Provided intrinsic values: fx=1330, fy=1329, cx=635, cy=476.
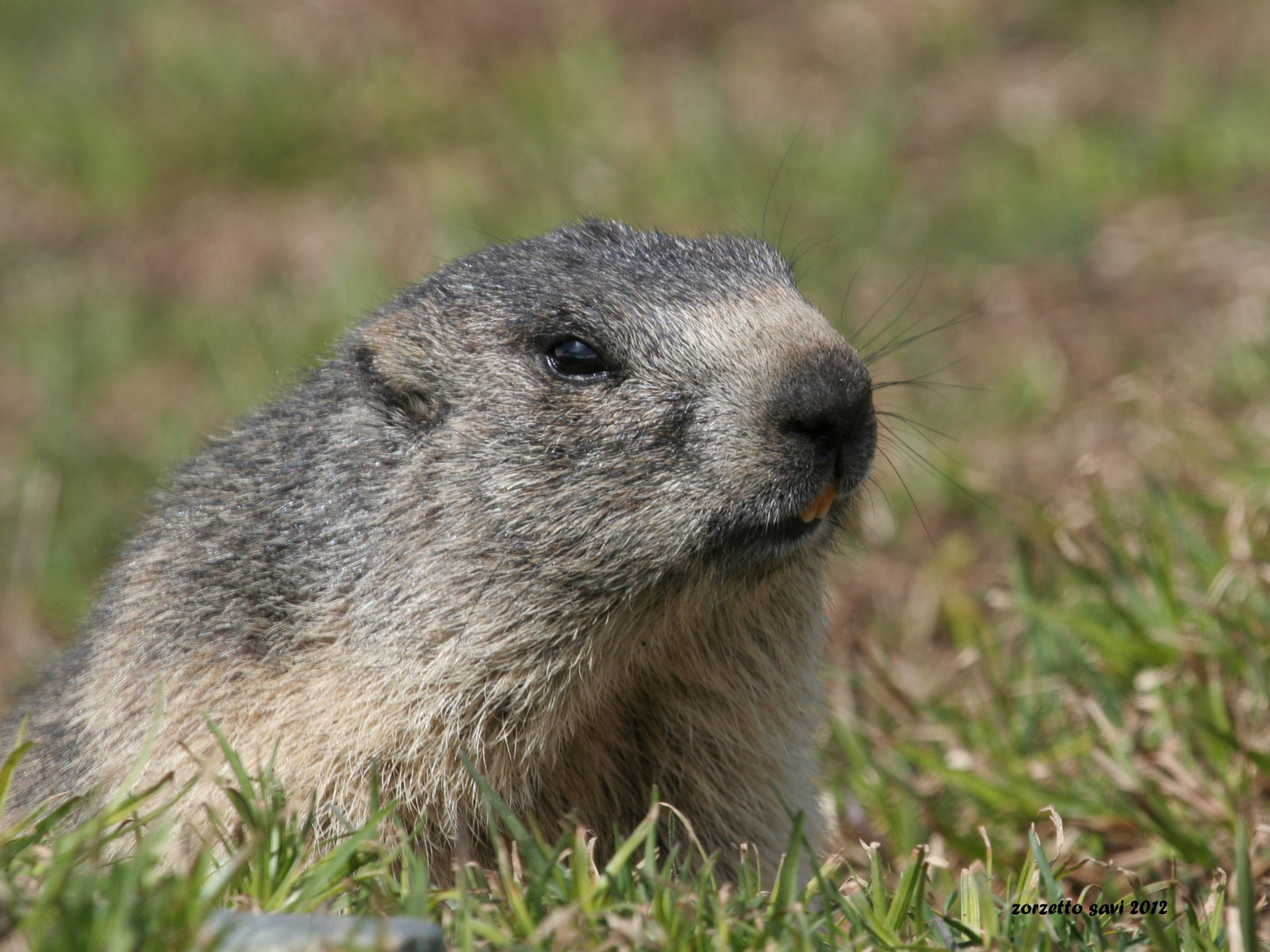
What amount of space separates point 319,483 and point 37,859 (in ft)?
4.40

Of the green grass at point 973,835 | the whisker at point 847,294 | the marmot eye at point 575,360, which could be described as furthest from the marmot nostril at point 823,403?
the whisker at point 847,294

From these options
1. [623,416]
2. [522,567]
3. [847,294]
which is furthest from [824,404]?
[847,294]

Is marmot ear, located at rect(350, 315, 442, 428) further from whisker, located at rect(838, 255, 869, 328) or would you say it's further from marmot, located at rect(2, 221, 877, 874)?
whisker, located at rect(838, 255, 869, 328)

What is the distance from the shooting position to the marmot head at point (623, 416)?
3.35m

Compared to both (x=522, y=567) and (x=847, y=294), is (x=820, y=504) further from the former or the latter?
(x=847, y=294)

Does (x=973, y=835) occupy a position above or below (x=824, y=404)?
below

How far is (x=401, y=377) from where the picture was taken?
384cm

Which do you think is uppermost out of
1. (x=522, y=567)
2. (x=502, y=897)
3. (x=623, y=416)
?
(x=623, y=416)

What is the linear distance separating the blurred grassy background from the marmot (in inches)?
31.0

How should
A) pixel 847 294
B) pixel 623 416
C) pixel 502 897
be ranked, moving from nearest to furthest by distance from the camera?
pixel 502 897, pixel 623 416, pixel 847 294

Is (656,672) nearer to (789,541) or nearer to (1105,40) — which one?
(789,541)

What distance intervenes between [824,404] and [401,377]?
1.27 meters

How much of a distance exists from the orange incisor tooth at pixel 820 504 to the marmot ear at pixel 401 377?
1101mm

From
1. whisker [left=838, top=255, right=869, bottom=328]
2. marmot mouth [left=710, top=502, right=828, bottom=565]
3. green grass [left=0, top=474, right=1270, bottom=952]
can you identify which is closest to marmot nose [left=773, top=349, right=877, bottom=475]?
marmot mouth [left=710, top=502, right=828, bottom=565]
